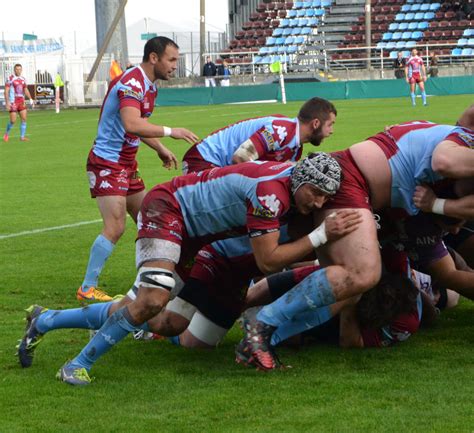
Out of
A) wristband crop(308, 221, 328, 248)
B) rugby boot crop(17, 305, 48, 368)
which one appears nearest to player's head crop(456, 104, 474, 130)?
wristband crop(308, 221, 328, 248)

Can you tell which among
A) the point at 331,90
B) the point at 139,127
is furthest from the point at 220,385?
the point at 331,90

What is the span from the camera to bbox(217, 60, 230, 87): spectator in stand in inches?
1882

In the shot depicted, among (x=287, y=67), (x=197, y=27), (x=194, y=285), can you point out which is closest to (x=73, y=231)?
(x=194, y=285)

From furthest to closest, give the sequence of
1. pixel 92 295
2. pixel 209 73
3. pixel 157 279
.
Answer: pixel 209 73
pixel 92 295
pixel 157 279

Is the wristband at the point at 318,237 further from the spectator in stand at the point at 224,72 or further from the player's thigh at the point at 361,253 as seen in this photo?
the spectator in stand at the point at 224,72

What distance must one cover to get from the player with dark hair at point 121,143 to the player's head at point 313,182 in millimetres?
2903

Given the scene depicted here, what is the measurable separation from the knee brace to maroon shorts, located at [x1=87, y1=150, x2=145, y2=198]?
311 centimetres

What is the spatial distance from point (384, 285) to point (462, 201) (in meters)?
0.71

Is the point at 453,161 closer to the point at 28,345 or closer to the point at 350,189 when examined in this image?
the point at 350,189

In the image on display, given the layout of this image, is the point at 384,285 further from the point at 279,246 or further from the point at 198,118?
the point at 198,118

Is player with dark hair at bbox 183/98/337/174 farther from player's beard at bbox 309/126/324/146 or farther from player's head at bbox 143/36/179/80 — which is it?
player's head at bbox 143/36/179/80

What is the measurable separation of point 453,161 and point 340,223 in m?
0.73

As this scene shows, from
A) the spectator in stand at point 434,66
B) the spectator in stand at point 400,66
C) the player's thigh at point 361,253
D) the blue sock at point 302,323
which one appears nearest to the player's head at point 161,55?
the blue sock at point 302,323

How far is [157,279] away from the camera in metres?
5.76
